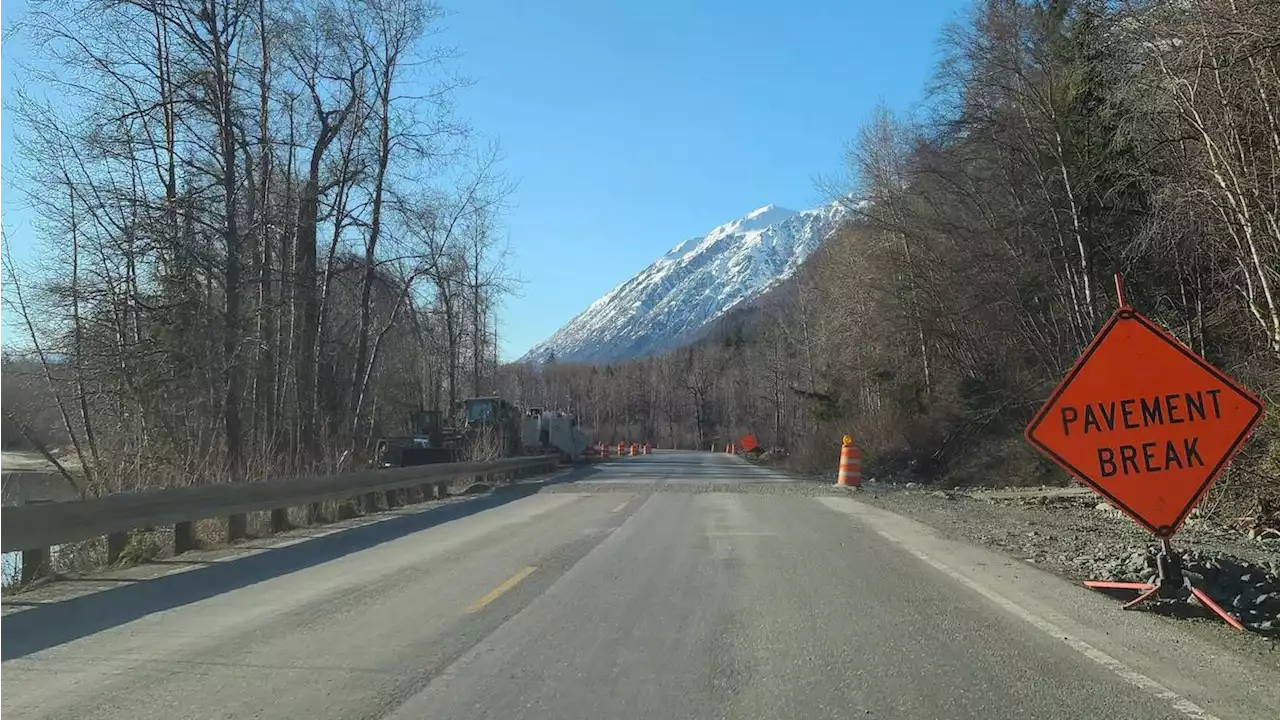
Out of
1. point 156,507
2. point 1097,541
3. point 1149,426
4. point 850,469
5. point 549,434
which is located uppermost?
point 549,434

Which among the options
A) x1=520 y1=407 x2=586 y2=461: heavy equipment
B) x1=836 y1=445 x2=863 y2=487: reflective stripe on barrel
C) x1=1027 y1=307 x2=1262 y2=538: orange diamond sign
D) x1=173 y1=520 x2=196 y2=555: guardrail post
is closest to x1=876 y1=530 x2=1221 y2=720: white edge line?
x1=1027 y1=307 x2=1262 y2=538: orange diamond sign

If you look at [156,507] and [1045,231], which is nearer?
[156,507]

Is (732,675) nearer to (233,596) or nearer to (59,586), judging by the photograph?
(233,596)

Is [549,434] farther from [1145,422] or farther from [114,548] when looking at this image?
[1145,422]

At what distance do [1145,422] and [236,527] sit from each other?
471 inches

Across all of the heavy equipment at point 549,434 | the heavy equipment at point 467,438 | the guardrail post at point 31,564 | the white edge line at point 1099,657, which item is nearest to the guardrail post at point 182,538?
the guardrail post at point 31,564

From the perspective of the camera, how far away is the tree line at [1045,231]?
47.6 ft

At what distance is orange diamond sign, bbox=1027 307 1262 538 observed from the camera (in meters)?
7.72

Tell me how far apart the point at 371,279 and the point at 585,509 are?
15564mm

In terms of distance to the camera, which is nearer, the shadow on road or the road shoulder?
the road shoulder

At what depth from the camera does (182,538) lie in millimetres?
12664

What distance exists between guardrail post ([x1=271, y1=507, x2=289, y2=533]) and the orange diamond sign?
11.7 metres

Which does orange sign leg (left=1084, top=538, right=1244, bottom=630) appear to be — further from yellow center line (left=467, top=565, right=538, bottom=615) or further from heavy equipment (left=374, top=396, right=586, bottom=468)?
heavy equipment (left=374, top=396, right=586, bottom=468)

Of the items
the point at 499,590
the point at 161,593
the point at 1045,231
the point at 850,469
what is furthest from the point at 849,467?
the point at 161,593
